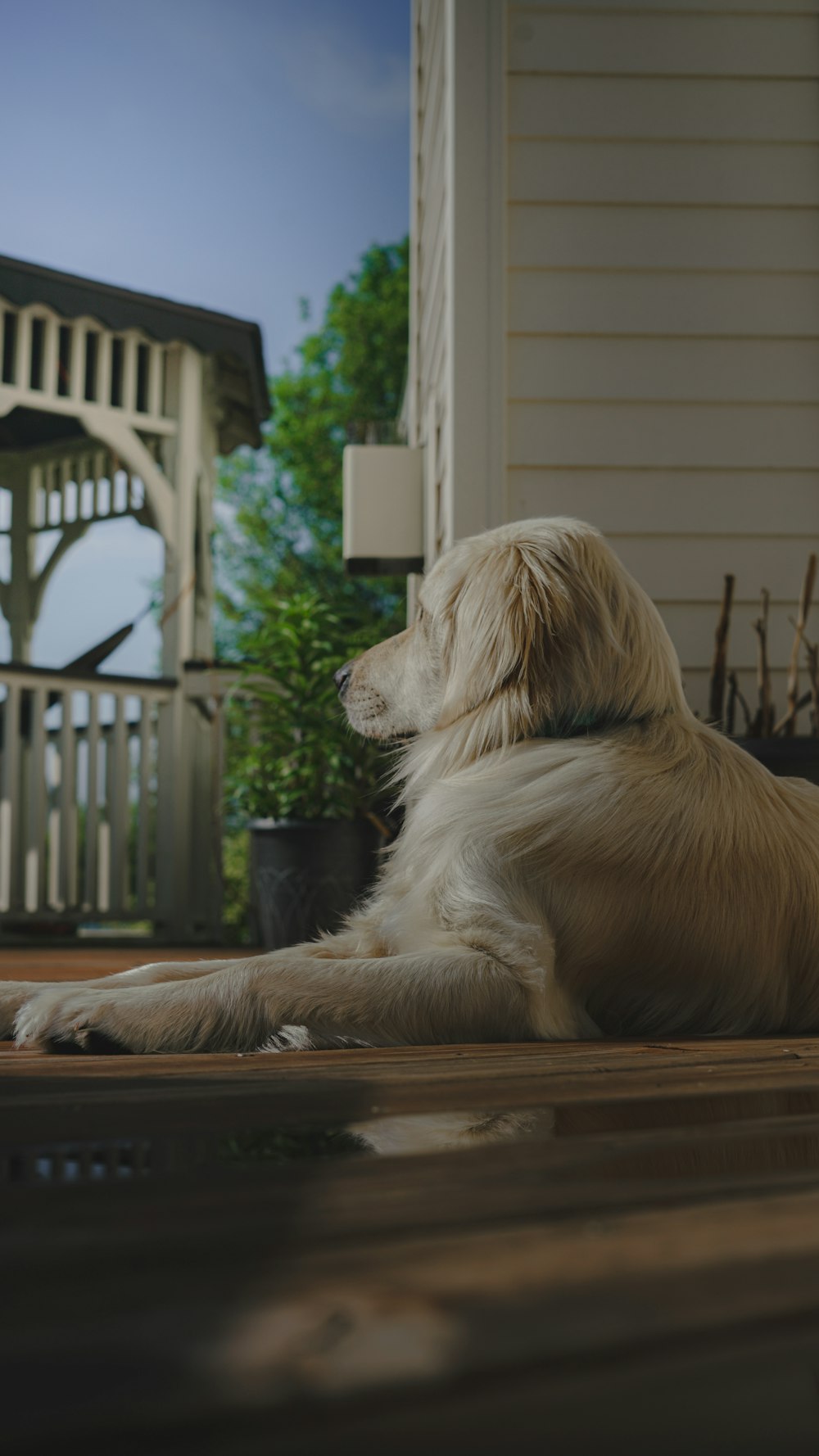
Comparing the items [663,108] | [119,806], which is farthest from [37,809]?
[663,108]

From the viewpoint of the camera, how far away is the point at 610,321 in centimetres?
327

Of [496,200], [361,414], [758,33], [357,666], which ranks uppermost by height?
[361,414]

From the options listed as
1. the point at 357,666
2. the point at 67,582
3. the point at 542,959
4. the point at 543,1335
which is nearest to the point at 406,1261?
the point at 543,1335

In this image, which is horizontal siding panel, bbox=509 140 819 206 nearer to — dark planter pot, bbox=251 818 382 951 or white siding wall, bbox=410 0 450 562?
white siding wall, bbox=410 0 450 562

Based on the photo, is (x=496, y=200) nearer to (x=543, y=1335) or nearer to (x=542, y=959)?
(x=542, y=959)

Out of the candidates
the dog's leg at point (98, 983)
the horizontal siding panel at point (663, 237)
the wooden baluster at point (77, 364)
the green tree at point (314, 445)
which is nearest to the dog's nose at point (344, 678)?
the dog's leg at point (98, 983)

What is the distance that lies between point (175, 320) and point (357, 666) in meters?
5.13

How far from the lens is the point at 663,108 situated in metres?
3.28

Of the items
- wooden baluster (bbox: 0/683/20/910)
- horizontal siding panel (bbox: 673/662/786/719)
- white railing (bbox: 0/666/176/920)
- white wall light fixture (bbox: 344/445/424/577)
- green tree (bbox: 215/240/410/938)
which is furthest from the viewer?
green tree (bbox: 215/240/410/938)

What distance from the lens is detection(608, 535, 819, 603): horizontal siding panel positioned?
3207 mm

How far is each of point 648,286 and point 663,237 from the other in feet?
0.56

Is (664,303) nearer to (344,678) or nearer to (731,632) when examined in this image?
(731,632)

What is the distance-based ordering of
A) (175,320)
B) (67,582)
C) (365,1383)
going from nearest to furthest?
1. (365,1383)
2. (175,320)
3. (67,582)

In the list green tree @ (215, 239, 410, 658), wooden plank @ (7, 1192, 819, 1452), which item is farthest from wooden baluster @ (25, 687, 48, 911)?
green tree @ (215, 239, 410, 658)
